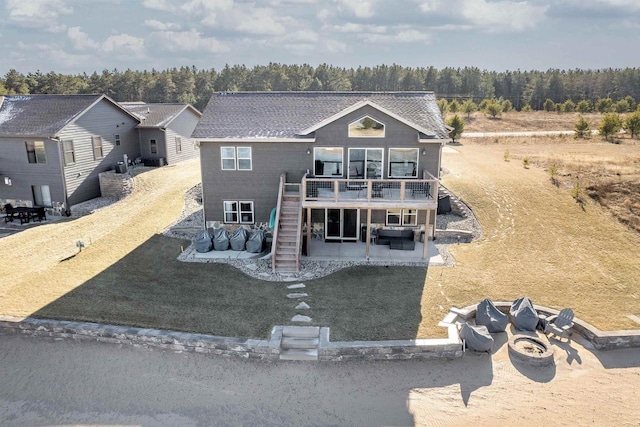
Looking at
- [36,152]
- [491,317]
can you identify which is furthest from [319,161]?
[36,152]

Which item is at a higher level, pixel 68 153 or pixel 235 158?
pixel 235 158

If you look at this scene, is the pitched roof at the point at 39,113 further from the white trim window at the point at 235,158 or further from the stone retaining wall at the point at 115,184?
the white trim window at the point at 235,158

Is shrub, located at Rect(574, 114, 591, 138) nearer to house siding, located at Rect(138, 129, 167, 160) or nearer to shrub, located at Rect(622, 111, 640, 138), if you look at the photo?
shrub, located at Rect(622, 111, 640, 138)

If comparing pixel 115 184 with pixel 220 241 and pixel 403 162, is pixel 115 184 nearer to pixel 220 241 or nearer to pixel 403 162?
pixel 220 241

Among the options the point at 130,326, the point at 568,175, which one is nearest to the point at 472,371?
the point at 130,326

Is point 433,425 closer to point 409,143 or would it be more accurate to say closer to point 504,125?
point 409,143

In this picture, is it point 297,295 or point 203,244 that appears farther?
point 203,244
